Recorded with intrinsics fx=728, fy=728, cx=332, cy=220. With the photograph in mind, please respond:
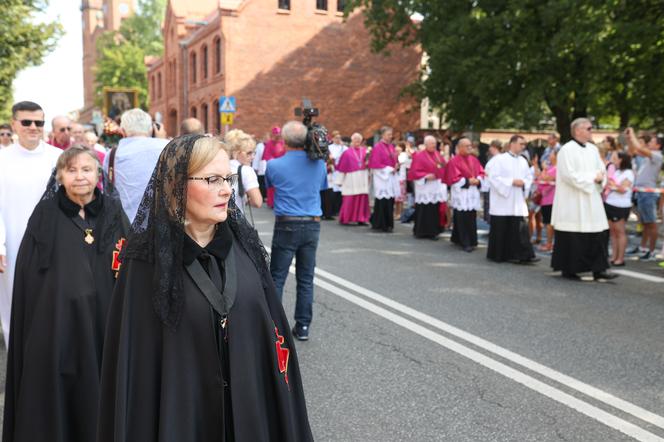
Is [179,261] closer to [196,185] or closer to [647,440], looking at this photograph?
[196,185]

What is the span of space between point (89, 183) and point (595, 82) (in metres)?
19.3

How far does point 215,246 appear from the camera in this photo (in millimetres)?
2617

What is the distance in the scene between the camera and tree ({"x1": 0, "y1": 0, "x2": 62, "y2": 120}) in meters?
17.5

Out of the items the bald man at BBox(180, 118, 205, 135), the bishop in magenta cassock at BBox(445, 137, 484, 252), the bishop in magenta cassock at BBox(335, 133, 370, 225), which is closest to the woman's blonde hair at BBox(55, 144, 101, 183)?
the bald man at BBox(180, 118, 205, 135)

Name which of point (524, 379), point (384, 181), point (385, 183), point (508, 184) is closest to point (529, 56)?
point (384, 181)

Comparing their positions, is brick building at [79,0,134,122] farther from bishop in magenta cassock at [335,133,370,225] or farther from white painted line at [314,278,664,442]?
white painted line at [314,278,664,442]

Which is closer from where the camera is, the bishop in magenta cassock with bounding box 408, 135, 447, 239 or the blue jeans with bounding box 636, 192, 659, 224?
the blue jeans with bounding box 636, 192, 659, 224

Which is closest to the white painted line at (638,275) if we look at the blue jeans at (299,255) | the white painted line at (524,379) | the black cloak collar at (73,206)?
the white painted line at (524,379)

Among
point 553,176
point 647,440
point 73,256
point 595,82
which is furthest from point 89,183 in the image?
point 595,82

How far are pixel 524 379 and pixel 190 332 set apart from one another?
11.5ft

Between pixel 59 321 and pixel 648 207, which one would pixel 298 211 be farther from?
pixel 648 207

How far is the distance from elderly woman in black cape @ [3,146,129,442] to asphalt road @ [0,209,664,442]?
144 cm

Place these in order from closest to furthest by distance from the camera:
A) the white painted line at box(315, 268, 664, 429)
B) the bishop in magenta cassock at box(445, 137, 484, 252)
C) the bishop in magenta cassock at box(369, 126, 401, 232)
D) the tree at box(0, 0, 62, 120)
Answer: the white painted line at box(315, 268, 664, 429)
the bishop in magenta cassock at box(445, 137, 484, 252)
the bishop in magenta cassock at box(369, 126, 401, 232)
the tree at box(0, 0, 62, 120)

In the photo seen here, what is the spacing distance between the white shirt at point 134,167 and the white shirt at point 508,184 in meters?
6.72
